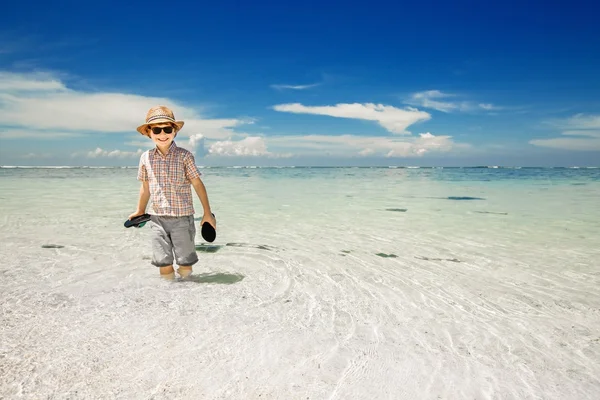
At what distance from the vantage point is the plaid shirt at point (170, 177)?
4.24 m

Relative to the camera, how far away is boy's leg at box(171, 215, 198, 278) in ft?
14.4

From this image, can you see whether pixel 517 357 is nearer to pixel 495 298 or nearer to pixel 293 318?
pixel 495 298

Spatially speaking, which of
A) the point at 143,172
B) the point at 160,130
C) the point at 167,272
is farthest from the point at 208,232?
the point at 160,130

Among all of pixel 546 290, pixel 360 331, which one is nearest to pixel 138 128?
pixel 360 331

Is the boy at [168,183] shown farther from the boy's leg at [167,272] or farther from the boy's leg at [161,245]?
the boy's leg at [167,272]

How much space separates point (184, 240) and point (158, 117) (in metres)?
1.46

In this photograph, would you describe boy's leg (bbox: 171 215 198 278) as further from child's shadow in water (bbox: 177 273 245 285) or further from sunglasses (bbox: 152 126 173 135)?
sunglasses (bbox: 152 126 173 135)

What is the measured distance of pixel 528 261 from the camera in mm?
6176

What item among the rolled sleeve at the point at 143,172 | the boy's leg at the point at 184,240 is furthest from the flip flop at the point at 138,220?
the rolled sleeve at the point at 143,172

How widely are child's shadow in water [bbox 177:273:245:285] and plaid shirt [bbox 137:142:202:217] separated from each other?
3.18 feet

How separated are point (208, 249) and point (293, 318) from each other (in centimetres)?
332

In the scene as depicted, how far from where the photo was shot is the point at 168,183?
4258 mm

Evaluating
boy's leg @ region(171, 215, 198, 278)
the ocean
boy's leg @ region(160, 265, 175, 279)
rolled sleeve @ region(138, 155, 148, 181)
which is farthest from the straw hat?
the ocean

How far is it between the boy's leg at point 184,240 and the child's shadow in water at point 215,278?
27cm
